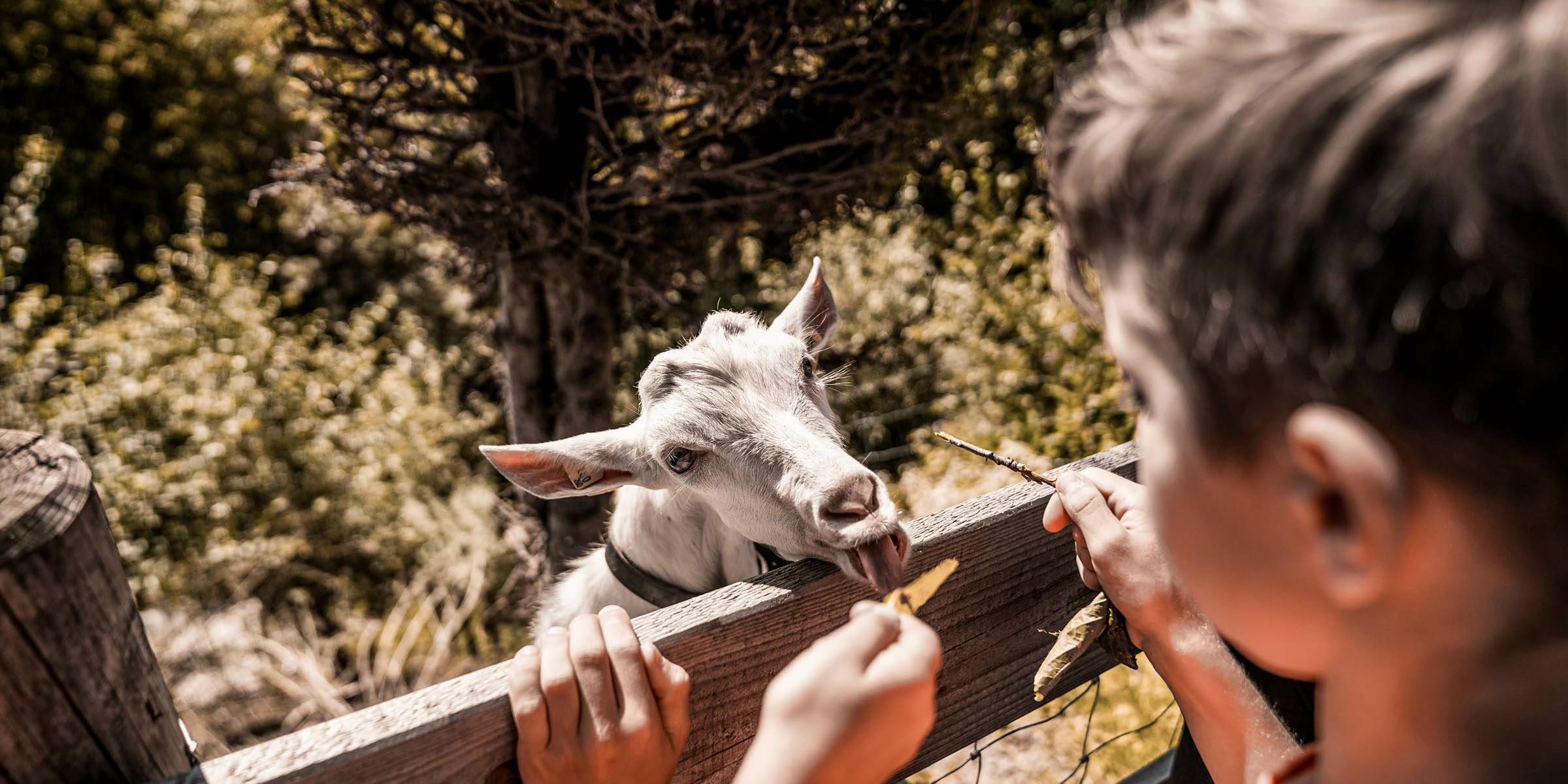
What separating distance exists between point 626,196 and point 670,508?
6.43ft

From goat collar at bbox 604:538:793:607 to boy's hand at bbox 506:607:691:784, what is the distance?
91 cm

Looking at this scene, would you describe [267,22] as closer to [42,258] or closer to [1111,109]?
[1111,109]

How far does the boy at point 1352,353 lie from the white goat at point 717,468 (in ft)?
2.37

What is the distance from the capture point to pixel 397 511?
6.38 m

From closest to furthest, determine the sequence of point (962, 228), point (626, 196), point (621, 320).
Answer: point (626, 196) → point (621, 320) → point (962, 228)

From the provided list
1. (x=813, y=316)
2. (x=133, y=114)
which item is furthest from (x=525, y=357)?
(x=133, y=114)

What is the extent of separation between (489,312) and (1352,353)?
553 cm

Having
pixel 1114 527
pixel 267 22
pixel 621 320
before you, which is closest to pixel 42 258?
pixel 267 22

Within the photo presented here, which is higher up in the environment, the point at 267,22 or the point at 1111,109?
the point at 267,22

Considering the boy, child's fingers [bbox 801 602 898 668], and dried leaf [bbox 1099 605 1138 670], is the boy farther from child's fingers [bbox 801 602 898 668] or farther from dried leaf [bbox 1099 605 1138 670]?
dried leaf [bbox 1099 605 1138 670]

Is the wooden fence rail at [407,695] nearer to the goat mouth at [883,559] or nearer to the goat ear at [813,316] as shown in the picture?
the goat mouth at [883,559]

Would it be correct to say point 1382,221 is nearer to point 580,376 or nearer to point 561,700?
point 561,700

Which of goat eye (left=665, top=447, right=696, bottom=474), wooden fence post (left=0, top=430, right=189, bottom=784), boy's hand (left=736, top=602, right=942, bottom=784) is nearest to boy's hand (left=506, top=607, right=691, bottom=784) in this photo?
boy's hand (left=736, top=602, right=942, bottom=784)

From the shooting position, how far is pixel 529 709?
0.87m
